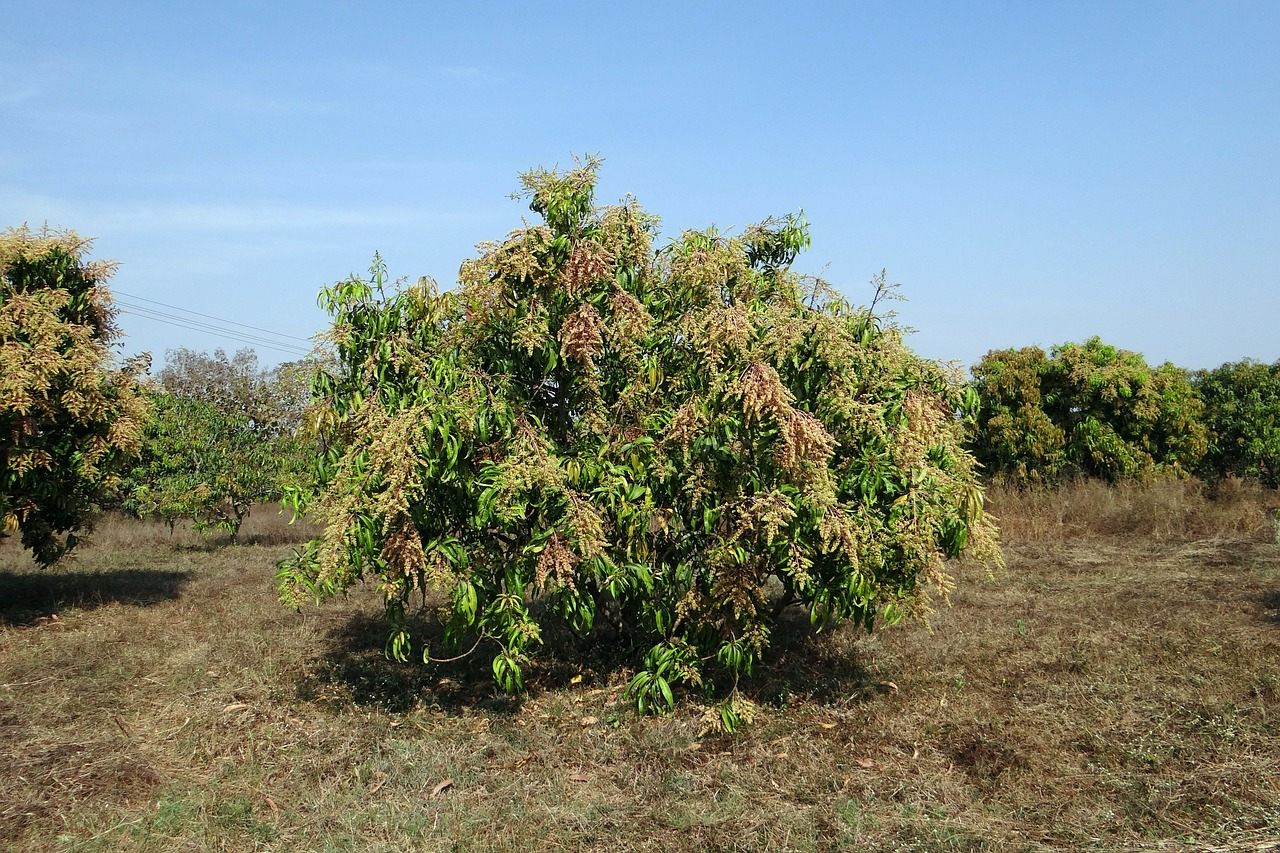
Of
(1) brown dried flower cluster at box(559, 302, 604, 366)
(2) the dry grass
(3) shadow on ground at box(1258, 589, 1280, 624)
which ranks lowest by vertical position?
(3) shadow on ground at box(1258, 589, 1280, 624)

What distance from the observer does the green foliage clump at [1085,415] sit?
48.6ft

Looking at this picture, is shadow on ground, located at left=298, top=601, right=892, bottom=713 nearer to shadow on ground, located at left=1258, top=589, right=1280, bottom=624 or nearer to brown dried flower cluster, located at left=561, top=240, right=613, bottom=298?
brown dried flower cluster, located at left=561, top=240, right=613, bottom=298

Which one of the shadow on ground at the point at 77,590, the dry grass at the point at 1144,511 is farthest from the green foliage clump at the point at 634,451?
the dry grass at the point at 1144,511

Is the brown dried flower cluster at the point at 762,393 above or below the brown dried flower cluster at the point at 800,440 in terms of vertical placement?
above

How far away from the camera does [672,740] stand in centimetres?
630

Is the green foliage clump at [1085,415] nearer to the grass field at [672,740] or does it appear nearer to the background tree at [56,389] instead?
the grass field at [672,740]

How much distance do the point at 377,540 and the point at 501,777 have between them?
5.63ft

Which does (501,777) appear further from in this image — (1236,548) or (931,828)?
(1236,548)

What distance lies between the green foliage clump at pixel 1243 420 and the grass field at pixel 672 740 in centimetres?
504

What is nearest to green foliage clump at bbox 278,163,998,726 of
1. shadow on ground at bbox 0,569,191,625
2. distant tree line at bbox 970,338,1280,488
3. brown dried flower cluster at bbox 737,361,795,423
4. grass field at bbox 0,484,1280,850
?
brown dried flower cluster at bbox 737,361,795,423

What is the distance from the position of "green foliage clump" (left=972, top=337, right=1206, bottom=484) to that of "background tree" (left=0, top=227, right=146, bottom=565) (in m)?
12.1

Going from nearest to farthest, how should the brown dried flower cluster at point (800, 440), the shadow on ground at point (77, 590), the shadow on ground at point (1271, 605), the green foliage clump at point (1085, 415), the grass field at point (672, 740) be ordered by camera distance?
1. the grass field at point (672, 740)
2. the brown dried flower cluster at point (800, 440)
3. the shadow on ground at point (1271, 605)
4. the shadow on ground at point (77, 590)
5. the green foliage clump at point (1085, 415)

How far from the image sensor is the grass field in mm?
4941

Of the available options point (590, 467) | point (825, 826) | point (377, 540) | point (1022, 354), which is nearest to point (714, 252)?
point (590, 467)
